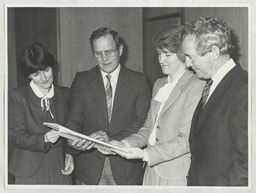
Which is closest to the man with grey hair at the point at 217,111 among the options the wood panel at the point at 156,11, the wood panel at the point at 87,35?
the wood panel at the point at 156,11

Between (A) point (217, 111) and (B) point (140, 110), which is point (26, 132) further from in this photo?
(A) point (217, 111)

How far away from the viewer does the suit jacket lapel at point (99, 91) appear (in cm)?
152

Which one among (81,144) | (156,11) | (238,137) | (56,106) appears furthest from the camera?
(156,11)

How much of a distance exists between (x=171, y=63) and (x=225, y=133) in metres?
0.38

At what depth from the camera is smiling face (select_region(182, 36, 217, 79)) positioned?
116 cm

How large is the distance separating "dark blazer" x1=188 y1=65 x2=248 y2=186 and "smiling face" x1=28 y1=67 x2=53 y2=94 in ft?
2.22

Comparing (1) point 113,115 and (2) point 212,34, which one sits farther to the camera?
(1) point 113,115

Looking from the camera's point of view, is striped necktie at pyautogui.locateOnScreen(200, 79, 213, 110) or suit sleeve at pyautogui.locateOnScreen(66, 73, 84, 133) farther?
suit sleeve at pyautogui.locateOnScreen(66, 73, 84, 133)

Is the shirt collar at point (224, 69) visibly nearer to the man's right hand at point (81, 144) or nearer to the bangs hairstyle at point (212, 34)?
the bangs hairstyle at point (212, 34)

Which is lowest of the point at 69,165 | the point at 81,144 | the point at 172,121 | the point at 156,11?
the point at 69,165

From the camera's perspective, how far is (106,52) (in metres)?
1.52

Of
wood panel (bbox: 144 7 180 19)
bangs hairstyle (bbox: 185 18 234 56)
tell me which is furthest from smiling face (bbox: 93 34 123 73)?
wood panel (bbox: 144 7 180 19)

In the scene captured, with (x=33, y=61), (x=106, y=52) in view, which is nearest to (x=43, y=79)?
(x=33, y=61)

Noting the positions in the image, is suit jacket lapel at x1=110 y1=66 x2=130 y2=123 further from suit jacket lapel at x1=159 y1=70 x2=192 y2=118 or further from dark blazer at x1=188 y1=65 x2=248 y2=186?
dark blazer at x1=188 y1=65 x2=248 y2=186
